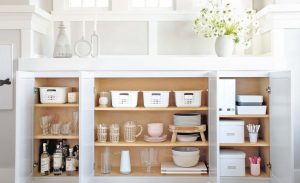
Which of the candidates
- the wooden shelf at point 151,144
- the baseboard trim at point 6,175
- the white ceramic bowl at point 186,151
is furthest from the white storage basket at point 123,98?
the baseboard trim at point 6,175

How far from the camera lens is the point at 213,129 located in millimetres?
3154

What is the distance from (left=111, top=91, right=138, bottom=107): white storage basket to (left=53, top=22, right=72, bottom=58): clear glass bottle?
0.59 m

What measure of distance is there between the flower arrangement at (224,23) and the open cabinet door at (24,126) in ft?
5.39

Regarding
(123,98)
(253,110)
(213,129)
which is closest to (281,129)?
(253,110)

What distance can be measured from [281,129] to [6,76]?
2418 millimetres

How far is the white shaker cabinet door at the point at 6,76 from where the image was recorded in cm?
349

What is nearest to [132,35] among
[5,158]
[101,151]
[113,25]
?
[113,25]

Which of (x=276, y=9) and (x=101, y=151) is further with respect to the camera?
(x=101, y=151)

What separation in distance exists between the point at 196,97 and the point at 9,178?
185 cm

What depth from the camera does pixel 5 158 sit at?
354 centimetres

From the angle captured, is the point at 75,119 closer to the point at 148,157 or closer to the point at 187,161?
the point at 148,157

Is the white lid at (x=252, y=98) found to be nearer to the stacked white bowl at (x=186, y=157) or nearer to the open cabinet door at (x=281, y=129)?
the open cabinet door at (x=281, y=129)

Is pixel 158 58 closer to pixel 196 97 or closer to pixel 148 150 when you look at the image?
pixel 196 97

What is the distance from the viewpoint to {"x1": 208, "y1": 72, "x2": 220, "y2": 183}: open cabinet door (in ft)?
10.0
